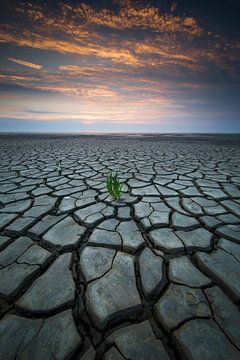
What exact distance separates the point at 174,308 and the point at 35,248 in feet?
3.50

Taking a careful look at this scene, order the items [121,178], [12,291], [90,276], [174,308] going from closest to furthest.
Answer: [174,308], [12,291], [90,276], [121,178]

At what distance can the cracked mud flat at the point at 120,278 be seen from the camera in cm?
83

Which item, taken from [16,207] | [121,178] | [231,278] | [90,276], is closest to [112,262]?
[90,276]

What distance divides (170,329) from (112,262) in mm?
527

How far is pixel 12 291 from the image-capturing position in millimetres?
1071

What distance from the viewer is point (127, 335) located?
855mm

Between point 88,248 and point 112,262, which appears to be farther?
point 88,248

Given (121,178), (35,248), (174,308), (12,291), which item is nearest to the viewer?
(174,308)

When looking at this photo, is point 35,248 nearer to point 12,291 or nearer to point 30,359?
point 12,291

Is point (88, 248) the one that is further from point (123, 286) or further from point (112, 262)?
→ point (123, 286)

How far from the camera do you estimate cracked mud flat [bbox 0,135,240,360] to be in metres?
0.83

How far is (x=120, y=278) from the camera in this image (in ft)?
3.79

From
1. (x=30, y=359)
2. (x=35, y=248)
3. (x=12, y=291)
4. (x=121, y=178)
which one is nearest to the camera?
(x=30, y=359)

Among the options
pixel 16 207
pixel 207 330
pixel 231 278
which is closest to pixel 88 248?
pixel 207 330
